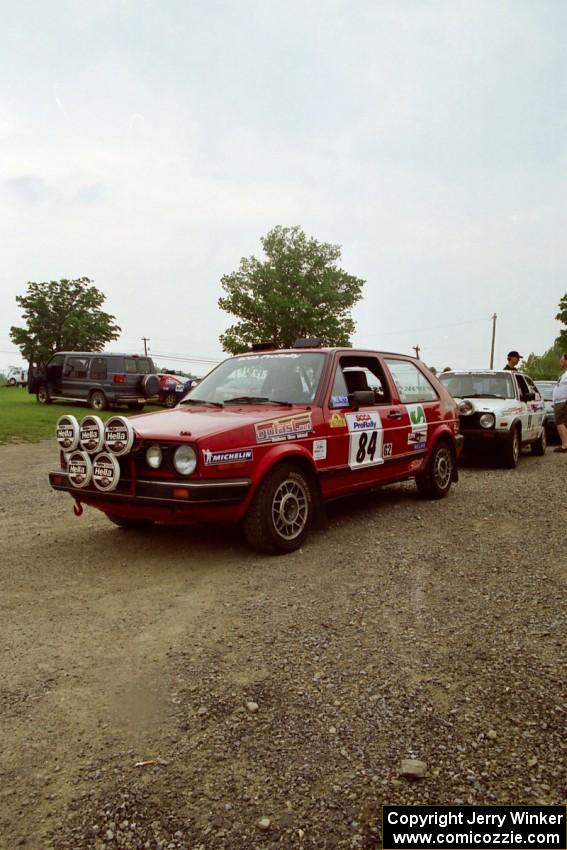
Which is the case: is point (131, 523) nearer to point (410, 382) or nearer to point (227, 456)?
point (227, 456)

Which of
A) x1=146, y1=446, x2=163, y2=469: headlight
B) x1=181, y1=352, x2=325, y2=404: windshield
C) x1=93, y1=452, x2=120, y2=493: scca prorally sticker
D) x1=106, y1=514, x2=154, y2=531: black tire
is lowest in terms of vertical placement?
x1=106, y1=514, x2=154, y2=531: black tire

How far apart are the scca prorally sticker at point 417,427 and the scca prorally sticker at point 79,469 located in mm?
3277

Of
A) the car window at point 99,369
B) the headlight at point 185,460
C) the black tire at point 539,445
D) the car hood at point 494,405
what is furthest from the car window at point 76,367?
the headlight at point 185,460

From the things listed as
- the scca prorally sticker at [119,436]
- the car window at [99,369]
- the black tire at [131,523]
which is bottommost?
the black tire at [131,523]

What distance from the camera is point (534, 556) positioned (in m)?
4.87

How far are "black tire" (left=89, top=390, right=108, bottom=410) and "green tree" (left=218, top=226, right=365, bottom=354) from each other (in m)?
30.6

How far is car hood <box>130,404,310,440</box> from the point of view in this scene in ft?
15.5

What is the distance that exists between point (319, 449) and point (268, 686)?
2652 mm

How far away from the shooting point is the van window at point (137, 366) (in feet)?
75.2

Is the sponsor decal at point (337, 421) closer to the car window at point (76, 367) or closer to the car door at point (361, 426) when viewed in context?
the car door at point (361, 426)

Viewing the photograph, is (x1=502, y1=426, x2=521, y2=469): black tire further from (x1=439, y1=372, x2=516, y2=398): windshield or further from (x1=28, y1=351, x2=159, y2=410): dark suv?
(x1=28, y1=351, x2=159, y2=410): dark suv

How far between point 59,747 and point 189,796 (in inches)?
24.0

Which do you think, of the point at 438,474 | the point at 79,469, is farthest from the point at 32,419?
the point at 79,469

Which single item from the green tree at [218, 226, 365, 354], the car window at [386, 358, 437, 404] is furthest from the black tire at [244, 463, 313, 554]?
the green tree at [218, 226, 365, 354]
